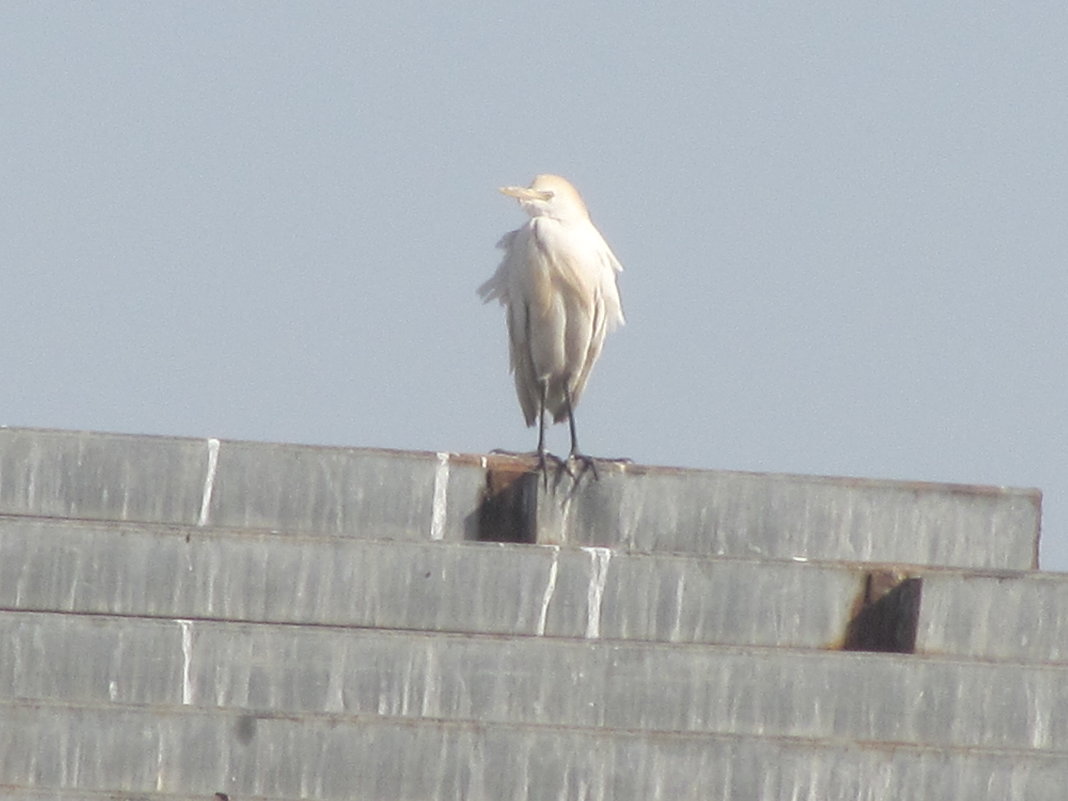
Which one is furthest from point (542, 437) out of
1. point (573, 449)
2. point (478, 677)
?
point (478, 677)

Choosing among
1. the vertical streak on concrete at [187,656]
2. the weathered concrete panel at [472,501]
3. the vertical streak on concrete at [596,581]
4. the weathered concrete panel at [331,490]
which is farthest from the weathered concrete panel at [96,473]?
the vertical streak on concrete at [596,581]

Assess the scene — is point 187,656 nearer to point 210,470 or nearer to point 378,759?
point 378,759

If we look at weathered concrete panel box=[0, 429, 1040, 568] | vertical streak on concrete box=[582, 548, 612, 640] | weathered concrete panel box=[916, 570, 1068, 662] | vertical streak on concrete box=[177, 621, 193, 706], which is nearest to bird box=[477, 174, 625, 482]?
weathered concrete panel box=[0, 429, 1040, 568]

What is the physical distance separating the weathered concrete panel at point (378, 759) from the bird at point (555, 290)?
269 cm

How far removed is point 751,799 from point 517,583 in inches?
49.9

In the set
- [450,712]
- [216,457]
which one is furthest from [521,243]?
[450,712]

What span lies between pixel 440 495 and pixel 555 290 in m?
1.60

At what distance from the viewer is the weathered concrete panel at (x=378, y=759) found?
21.9 feet

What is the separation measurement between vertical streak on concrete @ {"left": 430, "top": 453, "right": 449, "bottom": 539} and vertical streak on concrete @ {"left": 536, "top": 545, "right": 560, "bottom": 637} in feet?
2.36

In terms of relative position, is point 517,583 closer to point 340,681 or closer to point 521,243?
point 340,681

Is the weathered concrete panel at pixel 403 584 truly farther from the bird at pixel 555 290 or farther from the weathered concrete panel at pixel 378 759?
the bird at pixel 555 290

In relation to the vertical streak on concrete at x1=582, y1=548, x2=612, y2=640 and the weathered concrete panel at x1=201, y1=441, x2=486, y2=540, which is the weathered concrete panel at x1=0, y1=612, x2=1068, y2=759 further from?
the weathered concrete panel at x1=201, y1=441, x2=486, y2=540

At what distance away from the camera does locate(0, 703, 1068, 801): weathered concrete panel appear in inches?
263

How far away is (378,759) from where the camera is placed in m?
6.71
